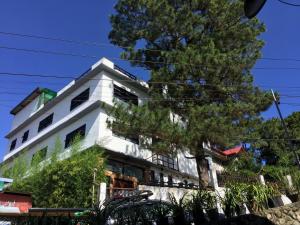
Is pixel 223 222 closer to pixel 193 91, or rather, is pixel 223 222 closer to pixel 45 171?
pixel 193 91

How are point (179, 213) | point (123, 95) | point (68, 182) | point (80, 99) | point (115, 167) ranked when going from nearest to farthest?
point (179, 213) < point (68, 182) < point (115, 167) < point (123, 95) < point (80, 99)

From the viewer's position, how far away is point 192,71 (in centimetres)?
1493

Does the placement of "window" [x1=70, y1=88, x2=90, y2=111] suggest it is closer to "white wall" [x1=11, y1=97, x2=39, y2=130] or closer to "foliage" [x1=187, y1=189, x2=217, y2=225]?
Answer: "white wall" [x1=11, y1=97, x2=39, y2=130]

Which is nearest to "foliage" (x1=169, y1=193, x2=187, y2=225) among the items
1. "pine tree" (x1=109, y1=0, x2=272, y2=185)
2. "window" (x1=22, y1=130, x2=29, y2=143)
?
"pine tree" (x1=109, y1=0, x2=272, y2=185)

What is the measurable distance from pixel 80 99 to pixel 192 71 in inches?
357

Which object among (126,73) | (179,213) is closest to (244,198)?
(179,213)

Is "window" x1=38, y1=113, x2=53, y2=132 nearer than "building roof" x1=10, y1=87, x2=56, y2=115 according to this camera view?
Yes

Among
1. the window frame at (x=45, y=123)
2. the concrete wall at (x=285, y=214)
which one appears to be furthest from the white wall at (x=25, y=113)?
the concrete wall at (x=285, y=214)

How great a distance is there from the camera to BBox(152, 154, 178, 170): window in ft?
68.0

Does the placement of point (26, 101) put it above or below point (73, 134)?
above

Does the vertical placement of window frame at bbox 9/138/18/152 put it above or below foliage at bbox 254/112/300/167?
above

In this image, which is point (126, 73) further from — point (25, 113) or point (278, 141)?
point (278, 141)

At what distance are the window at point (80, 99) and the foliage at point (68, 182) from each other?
532 cm

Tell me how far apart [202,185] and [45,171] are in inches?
314
